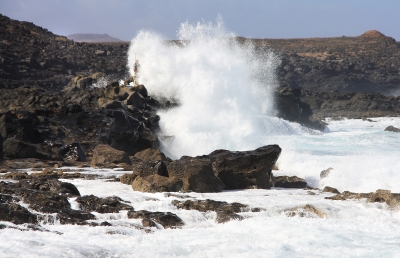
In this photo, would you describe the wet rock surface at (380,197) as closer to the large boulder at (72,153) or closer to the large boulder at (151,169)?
the large boulder at (151,169)

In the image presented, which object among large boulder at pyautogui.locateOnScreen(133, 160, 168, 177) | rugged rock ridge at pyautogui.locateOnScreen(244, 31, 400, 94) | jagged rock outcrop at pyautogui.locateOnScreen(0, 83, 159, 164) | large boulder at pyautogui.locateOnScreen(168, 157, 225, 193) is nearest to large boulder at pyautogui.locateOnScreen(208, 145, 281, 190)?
large boulder at pyautogui.locateOnScreen(168, 157, 225, 193)

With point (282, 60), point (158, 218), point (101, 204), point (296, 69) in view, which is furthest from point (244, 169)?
point (282, 60)

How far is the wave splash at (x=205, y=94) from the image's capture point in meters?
21.3

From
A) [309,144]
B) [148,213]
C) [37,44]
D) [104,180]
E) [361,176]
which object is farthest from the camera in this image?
[37,44]

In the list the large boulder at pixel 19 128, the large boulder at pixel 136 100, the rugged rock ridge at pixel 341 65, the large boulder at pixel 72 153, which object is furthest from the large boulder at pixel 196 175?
the rugged rock ridge at pixel 341 65

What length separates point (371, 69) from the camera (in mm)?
78625

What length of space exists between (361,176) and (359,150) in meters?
9.91

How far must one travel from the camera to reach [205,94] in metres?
25.9

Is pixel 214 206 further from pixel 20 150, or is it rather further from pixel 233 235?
pixel 20 150

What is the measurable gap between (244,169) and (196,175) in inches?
53.9

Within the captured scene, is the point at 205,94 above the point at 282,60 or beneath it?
beneath

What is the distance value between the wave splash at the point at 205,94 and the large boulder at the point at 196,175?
Answer: 27.0 ft

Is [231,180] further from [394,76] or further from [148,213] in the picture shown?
[394,76]

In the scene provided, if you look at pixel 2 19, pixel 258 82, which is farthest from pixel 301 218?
pixel 2 19
